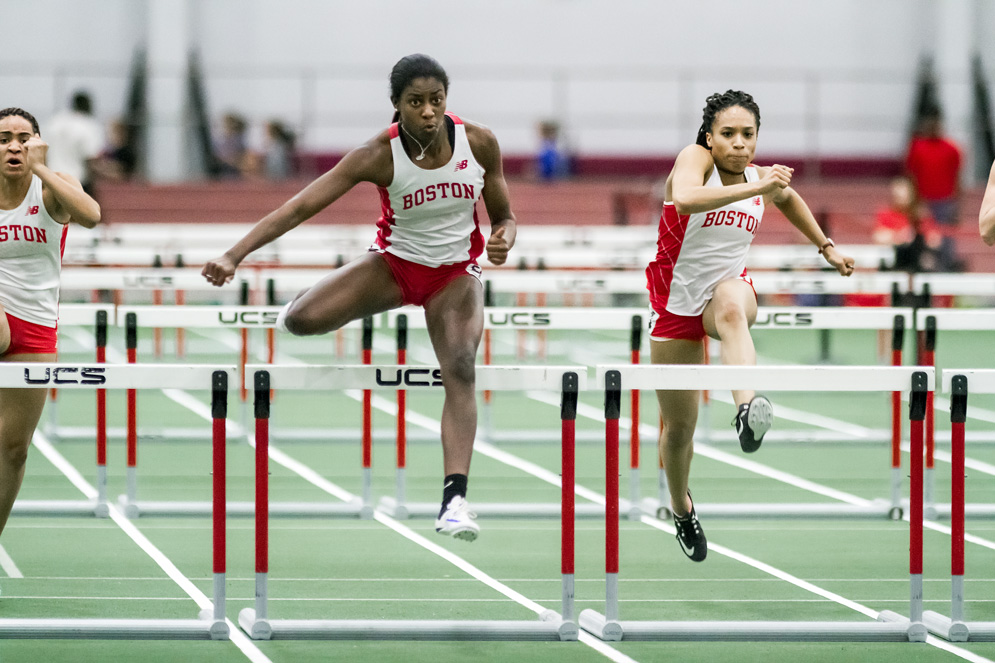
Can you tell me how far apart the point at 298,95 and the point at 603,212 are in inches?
243

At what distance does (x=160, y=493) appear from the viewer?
29.9 feet

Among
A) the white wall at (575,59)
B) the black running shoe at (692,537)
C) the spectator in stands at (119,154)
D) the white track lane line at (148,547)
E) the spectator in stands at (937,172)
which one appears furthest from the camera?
the white wall at (575,59)

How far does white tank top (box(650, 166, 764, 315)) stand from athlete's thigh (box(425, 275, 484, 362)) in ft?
3.18

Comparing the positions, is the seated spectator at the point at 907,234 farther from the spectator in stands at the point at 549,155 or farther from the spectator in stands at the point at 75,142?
the spectator in stands at the point at 75,142

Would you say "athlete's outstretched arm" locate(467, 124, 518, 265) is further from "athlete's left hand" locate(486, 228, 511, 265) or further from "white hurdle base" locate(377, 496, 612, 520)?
"white hurdle base" locate(377, 496, 612, 520)

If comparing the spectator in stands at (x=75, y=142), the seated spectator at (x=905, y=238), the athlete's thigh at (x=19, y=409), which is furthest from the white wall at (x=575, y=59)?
the athlete's thigh at (x=19, y=409)

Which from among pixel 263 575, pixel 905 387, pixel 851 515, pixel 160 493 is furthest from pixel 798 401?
pixel 263 575

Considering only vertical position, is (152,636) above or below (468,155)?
below

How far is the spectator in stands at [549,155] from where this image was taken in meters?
21.6

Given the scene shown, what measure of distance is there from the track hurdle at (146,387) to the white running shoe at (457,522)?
2.95 feet

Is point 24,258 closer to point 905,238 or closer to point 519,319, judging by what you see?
point 519,319

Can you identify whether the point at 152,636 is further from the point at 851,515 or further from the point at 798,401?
the point at 798,401

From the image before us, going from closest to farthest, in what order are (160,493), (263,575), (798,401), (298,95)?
(263,575) < (160,493) < (798,401) < (298,95)

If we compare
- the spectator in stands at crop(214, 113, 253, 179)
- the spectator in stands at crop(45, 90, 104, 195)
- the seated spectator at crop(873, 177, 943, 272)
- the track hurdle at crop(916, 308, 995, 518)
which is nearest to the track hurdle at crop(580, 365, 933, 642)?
the track hurdle at crop(916, 308, 995, 518)
